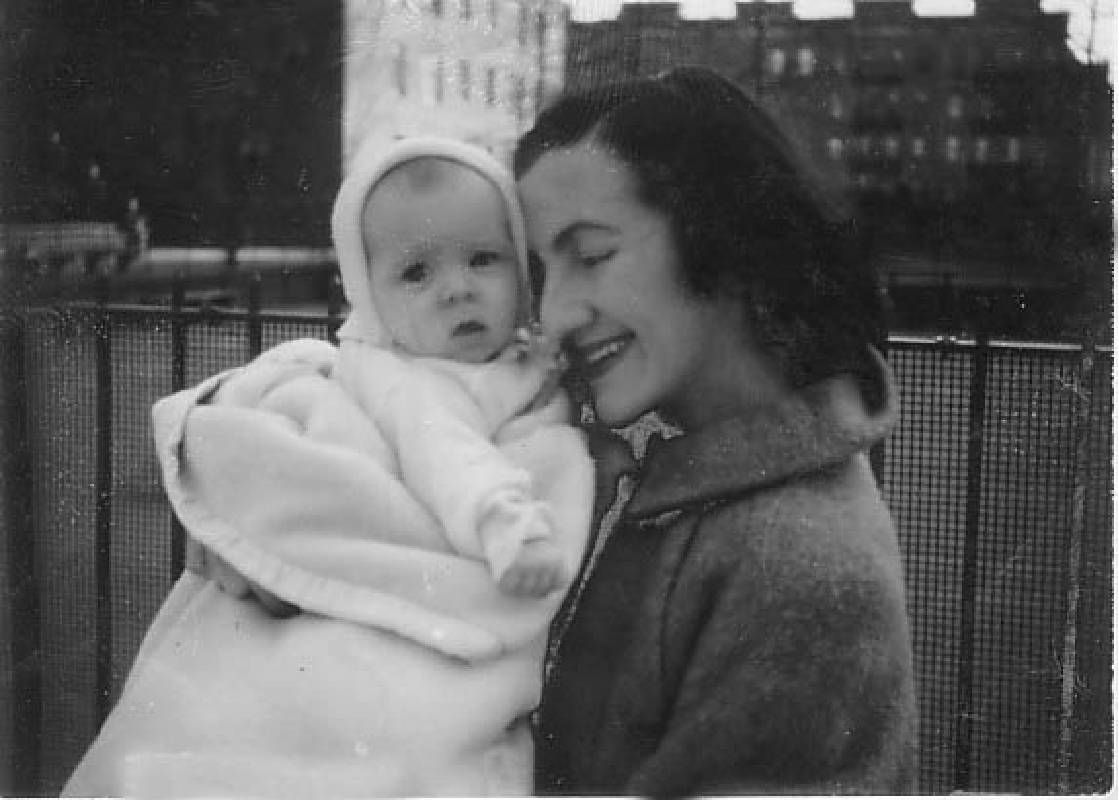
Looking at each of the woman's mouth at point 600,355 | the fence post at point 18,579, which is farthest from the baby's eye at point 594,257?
the fence post at point 18,579

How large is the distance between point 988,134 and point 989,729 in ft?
3.21

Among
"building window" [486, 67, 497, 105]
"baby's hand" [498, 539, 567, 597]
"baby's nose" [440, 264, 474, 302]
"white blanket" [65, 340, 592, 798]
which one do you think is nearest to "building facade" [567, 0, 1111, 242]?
"building window" [486, 67, 497, 105]

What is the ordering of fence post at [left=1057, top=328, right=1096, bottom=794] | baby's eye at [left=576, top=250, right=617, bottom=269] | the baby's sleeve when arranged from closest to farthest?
the baby's sleeve, baby's eye at [left=576, top=250, right=617, bottom=269], fence post at [left=1057, top=328, right=1096, bottom=794]

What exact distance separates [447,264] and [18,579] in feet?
3.33

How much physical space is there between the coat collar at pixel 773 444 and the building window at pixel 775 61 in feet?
1.50

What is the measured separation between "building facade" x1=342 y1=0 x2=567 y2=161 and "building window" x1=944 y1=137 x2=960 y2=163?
1.98 feet

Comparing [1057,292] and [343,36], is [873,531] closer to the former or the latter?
[1057,292]

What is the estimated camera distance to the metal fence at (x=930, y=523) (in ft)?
6.80

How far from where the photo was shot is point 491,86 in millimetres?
1982

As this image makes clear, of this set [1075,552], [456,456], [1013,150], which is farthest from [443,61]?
[1075,552]

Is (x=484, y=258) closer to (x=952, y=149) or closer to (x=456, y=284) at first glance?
(x=456, y=284)

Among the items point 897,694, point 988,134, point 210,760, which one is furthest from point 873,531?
point 210,760

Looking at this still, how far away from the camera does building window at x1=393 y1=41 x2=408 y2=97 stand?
2.01 metres

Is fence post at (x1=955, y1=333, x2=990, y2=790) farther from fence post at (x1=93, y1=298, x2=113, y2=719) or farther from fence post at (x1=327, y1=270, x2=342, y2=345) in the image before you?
fence post at (x1=93, y1=298, x2=113, y2=719)
